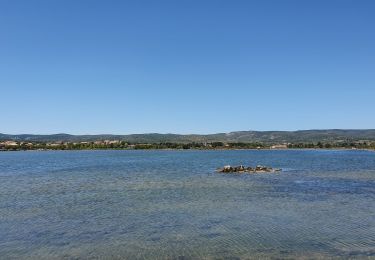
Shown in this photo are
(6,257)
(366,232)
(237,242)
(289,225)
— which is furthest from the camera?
(289,225)

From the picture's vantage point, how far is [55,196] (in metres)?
39.5

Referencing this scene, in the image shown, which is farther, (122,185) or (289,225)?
(122,185)

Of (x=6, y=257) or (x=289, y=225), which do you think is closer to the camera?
(x=6, y=257)

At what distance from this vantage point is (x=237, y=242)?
20984mm

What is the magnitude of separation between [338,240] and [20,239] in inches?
589

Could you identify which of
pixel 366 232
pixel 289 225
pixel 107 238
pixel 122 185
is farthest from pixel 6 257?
pixel 122 185

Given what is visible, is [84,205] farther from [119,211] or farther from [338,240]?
[338,240]

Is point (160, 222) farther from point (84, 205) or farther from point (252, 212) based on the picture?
point (84, 205)

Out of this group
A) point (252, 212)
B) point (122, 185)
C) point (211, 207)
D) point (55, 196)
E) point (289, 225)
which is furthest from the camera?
point (122, 185)

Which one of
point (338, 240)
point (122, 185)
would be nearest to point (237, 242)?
point (338, 240)

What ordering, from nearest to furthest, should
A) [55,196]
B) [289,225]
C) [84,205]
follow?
[289,225]
[84,205]
[55,196]

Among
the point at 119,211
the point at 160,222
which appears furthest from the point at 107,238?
the point at 119,211

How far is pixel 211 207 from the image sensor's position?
1248 inches

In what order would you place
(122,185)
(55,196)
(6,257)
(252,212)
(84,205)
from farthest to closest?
1. (122,185)
2. (55,196)
3. (84,205)
4. (252,212)
5. (6,257)
